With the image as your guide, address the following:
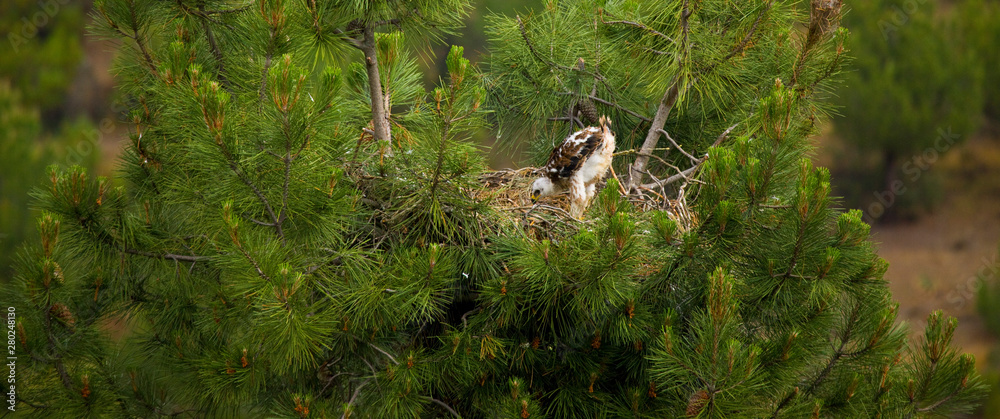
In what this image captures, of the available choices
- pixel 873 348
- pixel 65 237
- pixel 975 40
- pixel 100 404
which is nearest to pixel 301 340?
pixel 65 237

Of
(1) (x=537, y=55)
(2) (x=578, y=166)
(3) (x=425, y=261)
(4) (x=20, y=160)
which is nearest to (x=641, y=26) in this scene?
(2) (x=578, y=166)

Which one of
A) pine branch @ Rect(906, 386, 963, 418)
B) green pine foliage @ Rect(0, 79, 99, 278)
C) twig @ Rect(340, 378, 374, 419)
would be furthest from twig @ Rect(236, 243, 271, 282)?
green pine foliage @ Rect(0, 79, 99, 278)

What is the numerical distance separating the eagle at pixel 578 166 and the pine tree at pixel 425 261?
27 centimetres

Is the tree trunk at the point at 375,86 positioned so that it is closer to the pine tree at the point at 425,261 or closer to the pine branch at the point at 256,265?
the pine tree at the point at 425,261

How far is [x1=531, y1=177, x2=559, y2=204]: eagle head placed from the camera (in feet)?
10.9

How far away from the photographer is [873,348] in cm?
266

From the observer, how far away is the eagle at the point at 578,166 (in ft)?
10.6

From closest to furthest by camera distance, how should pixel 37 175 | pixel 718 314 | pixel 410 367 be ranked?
pixel 718 314 → pixel 410 367 → pixel 37 175

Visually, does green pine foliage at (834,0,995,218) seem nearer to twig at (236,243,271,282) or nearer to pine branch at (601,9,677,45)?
pine branch at (601,9,677,45)

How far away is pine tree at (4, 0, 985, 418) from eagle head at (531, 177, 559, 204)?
16.6 inches

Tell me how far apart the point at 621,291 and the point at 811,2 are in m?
1.54

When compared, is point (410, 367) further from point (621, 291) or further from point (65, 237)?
point (65, 237)

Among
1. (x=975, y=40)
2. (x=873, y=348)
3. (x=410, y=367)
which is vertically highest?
(x=873, y=348)

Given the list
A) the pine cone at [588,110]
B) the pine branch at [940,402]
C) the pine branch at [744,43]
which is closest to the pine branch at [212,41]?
the pine cone at [588,110]
